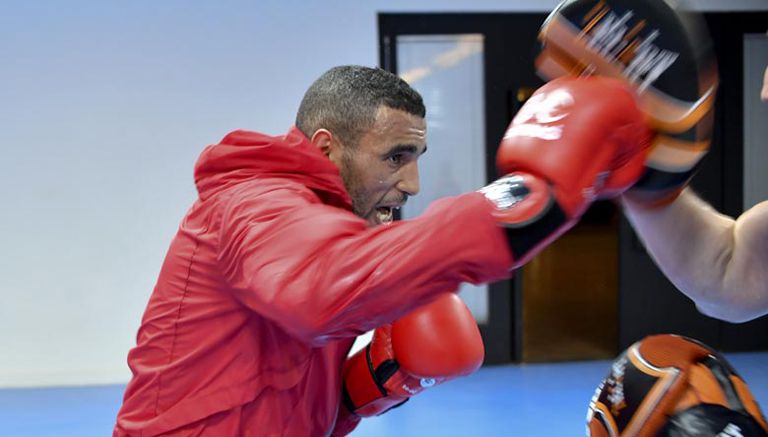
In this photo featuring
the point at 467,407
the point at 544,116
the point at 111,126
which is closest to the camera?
the point at 544,116

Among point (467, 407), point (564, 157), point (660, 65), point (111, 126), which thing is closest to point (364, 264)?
point (564, 157)

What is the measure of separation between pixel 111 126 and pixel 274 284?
3.55 metres

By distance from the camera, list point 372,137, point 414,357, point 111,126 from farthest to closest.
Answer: point 111,126 < point 414,357 < point 372,137

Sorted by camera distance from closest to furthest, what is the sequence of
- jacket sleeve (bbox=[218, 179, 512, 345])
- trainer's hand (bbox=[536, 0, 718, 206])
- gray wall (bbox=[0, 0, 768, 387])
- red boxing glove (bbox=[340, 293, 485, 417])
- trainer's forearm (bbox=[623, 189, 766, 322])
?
jacket sleeve (bbox=[218, 179, 512, 345]), trainer's hand (bbox=[536, 0, 718, 206]), trainer's forearm (bbox=[623, 189, 766, 322]), red boxing glove (bbox=[340, 293, 485, 417]), gray wall (bbox=[0, 0, 768, 387])

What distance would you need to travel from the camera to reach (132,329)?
14.0 feet

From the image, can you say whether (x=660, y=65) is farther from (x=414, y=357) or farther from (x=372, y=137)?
(x=414, y=357)

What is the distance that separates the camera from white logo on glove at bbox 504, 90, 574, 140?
0.95 metres

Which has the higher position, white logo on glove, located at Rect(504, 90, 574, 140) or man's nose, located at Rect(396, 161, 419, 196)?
white logo on glove, located at Rect(504, 90, 574, 140)

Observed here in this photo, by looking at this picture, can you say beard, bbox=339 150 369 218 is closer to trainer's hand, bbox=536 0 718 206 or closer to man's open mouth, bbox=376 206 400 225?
man's open mouth, bbox=376 206 400 225

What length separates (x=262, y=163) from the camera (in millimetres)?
1111

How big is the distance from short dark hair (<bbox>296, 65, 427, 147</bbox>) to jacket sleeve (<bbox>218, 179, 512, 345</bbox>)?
0.47m

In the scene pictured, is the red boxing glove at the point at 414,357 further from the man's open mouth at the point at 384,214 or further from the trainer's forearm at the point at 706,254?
the trainer's forearm at the point at 706,254

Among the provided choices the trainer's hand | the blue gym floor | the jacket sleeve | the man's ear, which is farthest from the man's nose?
the blue gym floor

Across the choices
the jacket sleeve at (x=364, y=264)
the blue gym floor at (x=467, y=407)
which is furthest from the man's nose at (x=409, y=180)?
the blue gym floor at (x=467, y=407)
